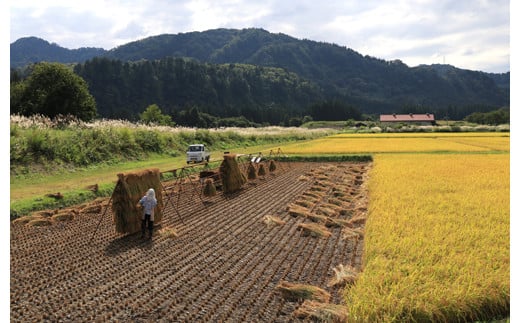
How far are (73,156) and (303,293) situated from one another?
72.7 ft

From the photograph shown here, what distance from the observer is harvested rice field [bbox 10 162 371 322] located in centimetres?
674

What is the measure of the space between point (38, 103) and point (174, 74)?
410 feet

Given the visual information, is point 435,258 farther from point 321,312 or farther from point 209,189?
point 209,189

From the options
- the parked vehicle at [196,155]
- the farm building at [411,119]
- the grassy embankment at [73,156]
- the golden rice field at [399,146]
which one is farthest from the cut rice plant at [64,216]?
the farm building at [411,119]

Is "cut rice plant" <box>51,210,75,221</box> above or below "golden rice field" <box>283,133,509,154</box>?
below

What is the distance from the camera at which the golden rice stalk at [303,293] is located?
6.96 m

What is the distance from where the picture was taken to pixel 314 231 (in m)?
11.3

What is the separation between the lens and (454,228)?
391 inches

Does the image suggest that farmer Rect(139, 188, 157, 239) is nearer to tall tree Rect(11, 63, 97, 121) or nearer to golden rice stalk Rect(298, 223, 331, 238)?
golden rice stalk Rect(298, 223, 331, 238)

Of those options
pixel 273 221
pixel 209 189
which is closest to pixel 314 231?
pixel 273 221

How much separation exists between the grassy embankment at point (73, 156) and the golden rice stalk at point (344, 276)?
11.9 meters

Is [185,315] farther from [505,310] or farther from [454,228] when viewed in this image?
[454,228]

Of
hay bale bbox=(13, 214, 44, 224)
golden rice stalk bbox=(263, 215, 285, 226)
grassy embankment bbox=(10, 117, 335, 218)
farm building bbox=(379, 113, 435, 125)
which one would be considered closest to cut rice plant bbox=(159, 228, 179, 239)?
golden rice stalk bbox=(263, 215, 285, 226)

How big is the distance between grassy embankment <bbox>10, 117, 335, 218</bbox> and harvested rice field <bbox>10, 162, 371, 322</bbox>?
318cm
